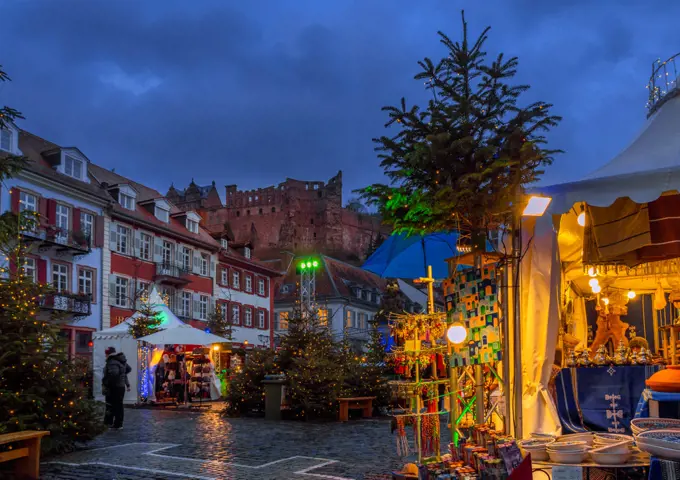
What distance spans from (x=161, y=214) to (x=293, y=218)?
70.4m

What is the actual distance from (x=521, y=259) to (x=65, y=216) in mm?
28797

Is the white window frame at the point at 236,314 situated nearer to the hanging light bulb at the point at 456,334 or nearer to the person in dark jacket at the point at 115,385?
the person in dark jacket at the point at 115,385

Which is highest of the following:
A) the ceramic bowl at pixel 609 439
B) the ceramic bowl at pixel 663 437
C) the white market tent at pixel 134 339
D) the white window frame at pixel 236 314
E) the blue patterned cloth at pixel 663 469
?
the white window frame at pixel 236 314

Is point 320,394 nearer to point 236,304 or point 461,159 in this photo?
point 461,159

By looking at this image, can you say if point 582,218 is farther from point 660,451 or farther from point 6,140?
point 6,140

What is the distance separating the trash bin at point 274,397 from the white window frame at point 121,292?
63.3ft

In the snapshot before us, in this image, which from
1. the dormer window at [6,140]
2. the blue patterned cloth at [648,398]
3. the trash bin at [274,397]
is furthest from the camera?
the dormer window at [6,140]

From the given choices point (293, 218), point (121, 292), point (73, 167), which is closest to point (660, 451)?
point (73, 167)

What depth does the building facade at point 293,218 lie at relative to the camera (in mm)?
111562

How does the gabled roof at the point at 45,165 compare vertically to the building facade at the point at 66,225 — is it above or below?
above

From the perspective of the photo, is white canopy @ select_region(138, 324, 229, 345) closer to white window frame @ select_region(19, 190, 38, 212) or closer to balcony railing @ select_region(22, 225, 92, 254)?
balcony railing @ select_region(22, 225, 92, 254)

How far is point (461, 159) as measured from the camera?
7859 millimetres

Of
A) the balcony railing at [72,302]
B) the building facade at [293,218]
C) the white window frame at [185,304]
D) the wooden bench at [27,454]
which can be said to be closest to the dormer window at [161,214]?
the white window frame at [185,304]

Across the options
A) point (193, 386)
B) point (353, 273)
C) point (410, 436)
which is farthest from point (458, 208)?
point (353, 273)
